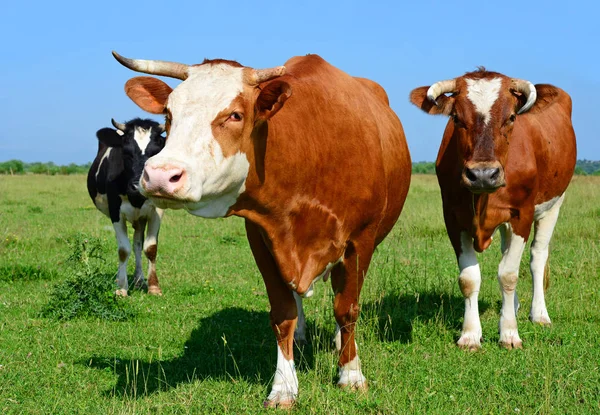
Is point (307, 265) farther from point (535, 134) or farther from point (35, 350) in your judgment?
point (535, 134)

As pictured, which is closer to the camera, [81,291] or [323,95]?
[323,95]

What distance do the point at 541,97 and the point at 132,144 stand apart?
16.6 ft

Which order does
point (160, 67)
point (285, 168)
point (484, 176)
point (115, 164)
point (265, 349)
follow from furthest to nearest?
point (115, 164)
point (265, 349)
point (484, 176)
point (285, 168)
point (160, 67)

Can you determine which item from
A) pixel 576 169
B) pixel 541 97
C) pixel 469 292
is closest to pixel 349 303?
pixel 469 292

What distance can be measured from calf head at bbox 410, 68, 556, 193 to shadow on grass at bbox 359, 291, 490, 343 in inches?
53.7

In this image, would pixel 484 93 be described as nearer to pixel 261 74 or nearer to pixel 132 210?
pixel 261 74

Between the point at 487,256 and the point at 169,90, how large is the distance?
7.34m

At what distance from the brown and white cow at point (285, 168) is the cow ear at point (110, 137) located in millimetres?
4368

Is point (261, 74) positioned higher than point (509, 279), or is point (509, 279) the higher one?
point (261, 74)

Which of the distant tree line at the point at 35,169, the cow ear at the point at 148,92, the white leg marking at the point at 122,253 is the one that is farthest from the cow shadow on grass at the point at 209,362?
the distant tree line at the point at 35,169

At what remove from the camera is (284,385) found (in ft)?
15.6

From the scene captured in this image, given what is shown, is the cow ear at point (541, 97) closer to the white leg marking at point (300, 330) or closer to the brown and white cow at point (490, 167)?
the brown and white cow at point (490, 167)

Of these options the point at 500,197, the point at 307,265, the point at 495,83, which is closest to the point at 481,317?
the point at 500,197

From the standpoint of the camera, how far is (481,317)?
24.0 ft
